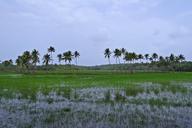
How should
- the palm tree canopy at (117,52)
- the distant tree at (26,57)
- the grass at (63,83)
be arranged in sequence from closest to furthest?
the grass at (63,83)
the distant tree at (26,57)
the palm tree canopy at (117,52)

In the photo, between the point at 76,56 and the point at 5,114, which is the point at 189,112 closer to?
the point at 5,114

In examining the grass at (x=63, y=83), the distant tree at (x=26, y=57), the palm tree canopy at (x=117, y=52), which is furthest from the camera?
the palm tree canopy at (x=117, y=52)

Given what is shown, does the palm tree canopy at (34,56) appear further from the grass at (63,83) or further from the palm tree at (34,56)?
the grass at (63,83)

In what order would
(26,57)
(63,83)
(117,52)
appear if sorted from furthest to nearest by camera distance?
(117,52), (26,57), (63,83)

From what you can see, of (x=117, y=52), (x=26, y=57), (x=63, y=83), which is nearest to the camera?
(x=63, y=83)

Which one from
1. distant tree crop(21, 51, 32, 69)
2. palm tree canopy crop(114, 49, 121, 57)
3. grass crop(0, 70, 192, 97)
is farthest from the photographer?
palm tree canopy crop(114, 49, 121, 57)

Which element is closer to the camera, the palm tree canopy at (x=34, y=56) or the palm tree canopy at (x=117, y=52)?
the palm tree canopy at (x=34, y=56)

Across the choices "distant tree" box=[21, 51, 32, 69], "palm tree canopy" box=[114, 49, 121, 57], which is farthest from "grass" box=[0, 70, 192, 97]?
"palm tree canopy" box=[114, 49, 121, 57]

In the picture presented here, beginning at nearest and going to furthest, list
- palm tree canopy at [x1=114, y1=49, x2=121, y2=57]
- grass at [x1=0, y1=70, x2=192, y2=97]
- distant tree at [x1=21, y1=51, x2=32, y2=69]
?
grass at [x1=0, y1=70, x2=192, y2=97] → distant tree at [x1=21, y1=51, x2=32, y2=69] → palm tree canopy at [x1=114, y1=49, x2=121, y2=57]

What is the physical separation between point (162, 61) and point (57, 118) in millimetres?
183147

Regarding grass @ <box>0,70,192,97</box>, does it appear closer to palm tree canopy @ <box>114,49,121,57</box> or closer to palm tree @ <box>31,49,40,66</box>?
palm tree @ <box>31,49,40,66</box>

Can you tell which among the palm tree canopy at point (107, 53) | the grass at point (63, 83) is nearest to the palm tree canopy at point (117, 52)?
the palm tree canopy at point (107, 53)

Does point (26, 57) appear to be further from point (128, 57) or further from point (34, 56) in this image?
point (128, 57)

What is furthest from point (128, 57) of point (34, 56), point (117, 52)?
point (34, 56)
